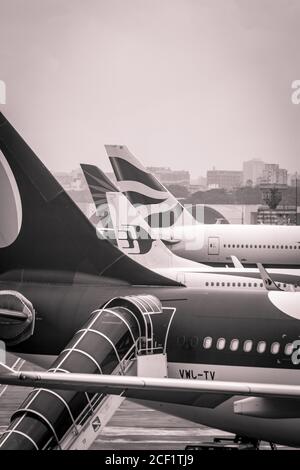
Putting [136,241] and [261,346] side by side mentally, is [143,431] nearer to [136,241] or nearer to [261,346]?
[261,346]

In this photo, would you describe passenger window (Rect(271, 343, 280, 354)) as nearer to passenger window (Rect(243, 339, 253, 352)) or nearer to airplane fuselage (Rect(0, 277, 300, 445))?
airplane fuselage (Rect(0, 277, 300, 445))

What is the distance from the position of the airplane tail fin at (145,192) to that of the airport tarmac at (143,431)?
144 feet

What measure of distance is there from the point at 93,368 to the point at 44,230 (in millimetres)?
7031

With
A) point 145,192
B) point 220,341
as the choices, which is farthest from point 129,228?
point 220,341

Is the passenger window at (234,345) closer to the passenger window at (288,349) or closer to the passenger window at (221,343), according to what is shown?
the passenger window at (221,343)

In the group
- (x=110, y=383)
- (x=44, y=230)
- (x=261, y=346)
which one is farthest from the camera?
(x=44, y=230)

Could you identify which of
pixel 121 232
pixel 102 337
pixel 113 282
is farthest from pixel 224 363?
pixel 121 232

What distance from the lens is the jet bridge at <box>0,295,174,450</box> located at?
1817cm

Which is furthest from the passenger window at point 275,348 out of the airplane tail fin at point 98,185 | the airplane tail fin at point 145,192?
the airplane tail fin at point 145,192

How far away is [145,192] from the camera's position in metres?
75.7

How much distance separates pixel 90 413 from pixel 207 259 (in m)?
54.8

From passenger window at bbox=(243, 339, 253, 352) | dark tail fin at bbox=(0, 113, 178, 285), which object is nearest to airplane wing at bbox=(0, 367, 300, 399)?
passenger window at bbox=(243, 339, 253, 352)

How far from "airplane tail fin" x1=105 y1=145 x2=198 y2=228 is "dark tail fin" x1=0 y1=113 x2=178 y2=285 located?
48.9 meters
